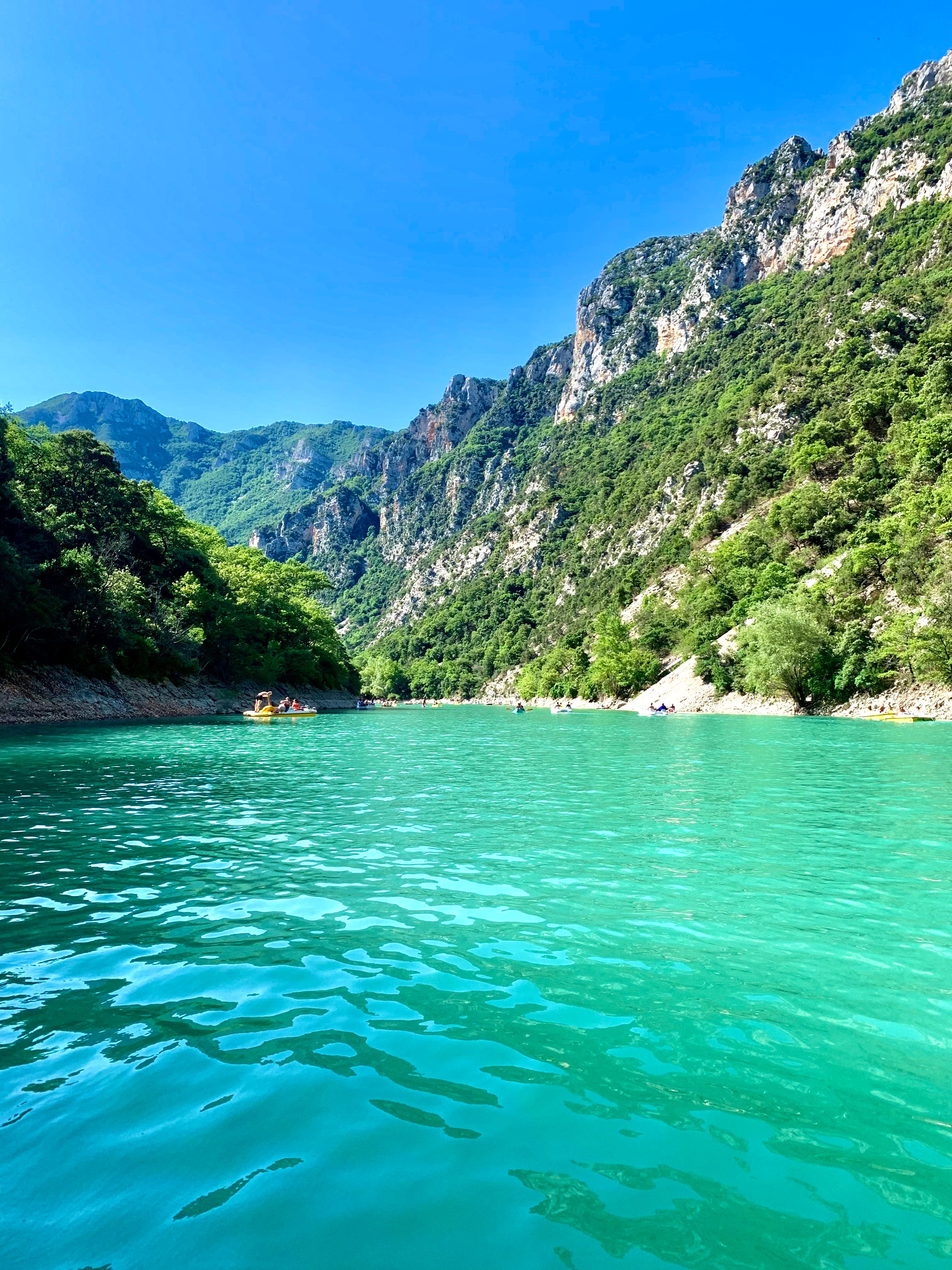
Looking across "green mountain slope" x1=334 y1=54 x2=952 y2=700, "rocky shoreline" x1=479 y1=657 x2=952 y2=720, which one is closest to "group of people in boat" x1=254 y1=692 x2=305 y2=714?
"rocky shoreline" x1=479 y1=657 x2=952 y2=720

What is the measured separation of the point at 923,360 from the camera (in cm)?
8825

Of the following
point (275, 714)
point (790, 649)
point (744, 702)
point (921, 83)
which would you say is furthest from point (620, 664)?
point (921, 83)

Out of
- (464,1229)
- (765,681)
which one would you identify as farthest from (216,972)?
(765,681)

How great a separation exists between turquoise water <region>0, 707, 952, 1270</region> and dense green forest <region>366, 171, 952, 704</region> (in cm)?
5285

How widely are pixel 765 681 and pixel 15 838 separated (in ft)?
206

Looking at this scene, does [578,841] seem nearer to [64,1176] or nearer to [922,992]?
[922,992]

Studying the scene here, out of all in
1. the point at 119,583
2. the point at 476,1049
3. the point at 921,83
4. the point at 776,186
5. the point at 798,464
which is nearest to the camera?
the point at 476,1049

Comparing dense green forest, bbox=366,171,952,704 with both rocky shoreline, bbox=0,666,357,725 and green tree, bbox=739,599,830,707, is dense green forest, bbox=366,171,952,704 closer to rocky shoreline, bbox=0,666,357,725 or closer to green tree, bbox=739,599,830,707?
green tree, bbox=739,599,830,707

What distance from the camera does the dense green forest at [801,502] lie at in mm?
60219

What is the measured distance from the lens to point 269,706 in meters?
62.2

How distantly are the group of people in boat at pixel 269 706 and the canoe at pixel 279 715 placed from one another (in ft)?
0.71

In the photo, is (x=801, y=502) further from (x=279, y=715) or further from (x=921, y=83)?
(x=921, y=83)

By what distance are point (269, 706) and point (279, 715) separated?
1.91m

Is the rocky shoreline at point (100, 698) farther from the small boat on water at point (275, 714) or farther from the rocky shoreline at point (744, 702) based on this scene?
the rocky shoreline at point (744, 702)
